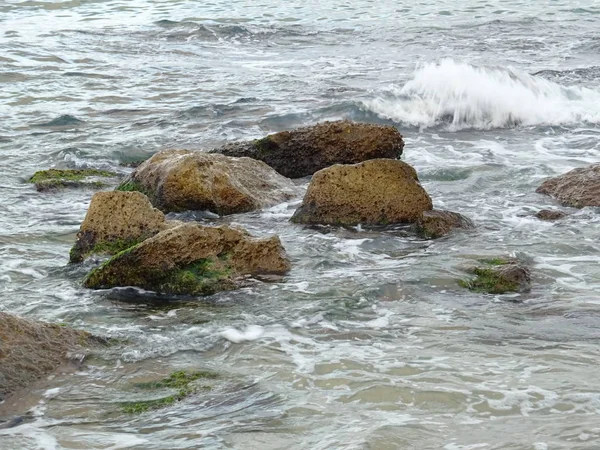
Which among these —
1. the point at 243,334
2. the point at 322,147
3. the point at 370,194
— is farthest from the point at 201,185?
the point at 243,334

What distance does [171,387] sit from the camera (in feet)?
16.2

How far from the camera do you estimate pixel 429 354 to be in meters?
5.34

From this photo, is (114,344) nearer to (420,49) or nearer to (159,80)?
(159,80)

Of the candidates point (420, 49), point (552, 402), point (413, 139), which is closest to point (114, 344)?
point (552, 402)

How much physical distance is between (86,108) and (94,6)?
12.7m

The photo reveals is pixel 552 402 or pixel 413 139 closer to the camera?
pixel 552 402

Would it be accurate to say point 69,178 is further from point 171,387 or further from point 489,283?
point 171,387

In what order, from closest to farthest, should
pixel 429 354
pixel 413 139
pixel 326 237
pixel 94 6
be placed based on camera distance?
pixel 429 354
pixel 326 237
pixel 413 139
pixel 94 6

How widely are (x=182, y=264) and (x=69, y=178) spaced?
11.7 ft

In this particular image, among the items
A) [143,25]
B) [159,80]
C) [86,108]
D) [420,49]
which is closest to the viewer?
[86,108]

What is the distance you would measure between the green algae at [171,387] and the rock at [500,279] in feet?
7.00

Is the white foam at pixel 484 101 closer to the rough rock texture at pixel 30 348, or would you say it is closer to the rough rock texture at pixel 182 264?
the rough rock texture at pixel 182 264

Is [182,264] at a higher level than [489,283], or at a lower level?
higher

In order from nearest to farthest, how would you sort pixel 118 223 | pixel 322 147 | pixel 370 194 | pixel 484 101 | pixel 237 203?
1. pixel 118 223
2. pixel 370 194
3. pixel 237 203
4. pixel 322 147
5. pixel 484 101
